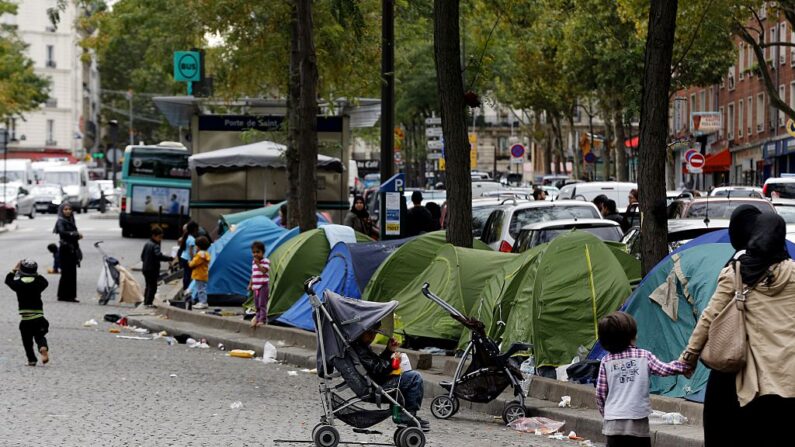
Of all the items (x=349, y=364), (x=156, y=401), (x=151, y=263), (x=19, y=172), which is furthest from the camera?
(x=19, y=172)

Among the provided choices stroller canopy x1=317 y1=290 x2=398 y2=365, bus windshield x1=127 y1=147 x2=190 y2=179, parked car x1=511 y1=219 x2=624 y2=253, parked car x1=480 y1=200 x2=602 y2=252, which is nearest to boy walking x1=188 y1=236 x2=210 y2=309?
parked car x1=480 y1=200 x2=602 y2=252

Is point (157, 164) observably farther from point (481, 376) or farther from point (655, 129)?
point (481, 376)

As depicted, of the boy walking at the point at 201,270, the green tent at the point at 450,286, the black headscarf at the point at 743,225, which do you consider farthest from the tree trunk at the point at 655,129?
the boy walking at the point at 201,270

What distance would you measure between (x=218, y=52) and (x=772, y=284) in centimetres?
2933

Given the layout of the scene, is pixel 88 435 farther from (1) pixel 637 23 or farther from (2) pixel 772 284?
(1) pixel 637 23

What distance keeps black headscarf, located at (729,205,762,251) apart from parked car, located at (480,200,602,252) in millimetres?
14626

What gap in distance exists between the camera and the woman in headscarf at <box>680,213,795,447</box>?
7.30 metres

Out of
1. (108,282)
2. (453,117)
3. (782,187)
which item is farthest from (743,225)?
(782,187)

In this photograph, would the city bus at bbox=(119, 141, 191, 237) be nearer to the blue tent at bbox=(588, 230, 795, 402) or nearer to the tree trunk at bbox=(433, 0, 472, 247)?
the tree trunk at bbox=(433, 0, 472, 247)

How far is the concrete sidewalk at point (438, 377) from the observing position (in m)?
11.5

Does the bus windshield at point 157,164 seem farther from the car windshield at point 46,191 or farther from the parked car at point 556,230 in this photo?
the parked car at point 556,230

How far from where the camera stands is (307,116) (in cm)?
2412

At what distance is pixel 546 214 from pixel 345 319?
12112 millimetres

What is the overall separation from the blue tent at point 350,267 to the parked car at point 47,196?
2318 inches
